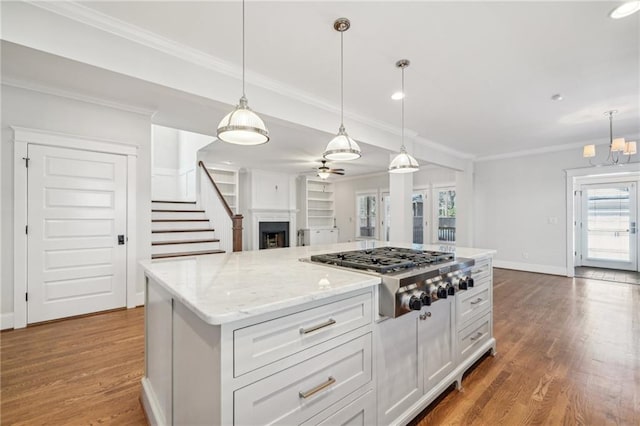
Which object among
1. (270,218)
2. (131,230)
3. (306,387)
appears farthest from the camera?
(270,218)

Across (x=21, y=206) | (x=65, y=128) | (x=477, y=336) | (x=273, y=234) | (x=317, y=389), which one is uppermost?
(x=65, y=128)

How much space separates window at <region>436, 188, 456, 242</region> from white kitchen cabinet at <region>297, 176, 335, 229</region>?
363 centimetres

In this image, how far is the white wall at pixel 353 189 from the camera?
25.6ft

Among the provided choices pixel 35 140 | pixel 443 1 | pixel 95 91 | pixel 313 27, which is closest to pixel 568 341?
pixel 443 1

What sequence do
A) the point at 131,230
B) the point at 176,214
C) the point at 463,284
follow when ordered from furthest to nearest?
the point at 176,214
the point at 131,230
the point at 463,284

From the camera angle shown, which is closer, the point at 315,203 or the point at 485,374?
the point at 485,374

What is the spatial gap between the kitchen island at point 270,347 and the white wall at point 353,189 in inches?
261

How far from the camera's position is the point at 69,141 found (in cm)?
313

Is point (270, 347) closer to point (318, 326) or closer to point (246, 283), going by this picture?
point (318, 326)

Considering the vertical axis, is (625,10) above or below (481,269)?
above

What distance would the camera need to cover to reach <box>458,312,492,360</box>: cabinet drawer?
2.11 meters

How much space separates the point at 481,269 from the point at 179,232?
14.7 ft

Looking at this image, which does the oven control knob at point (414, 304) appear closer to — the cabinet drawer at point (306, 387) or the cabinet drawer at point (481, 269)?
the cabinet drawer at point (306, 387)

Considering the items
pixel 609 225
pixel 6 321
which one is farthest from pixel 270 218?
pixel 609 225
